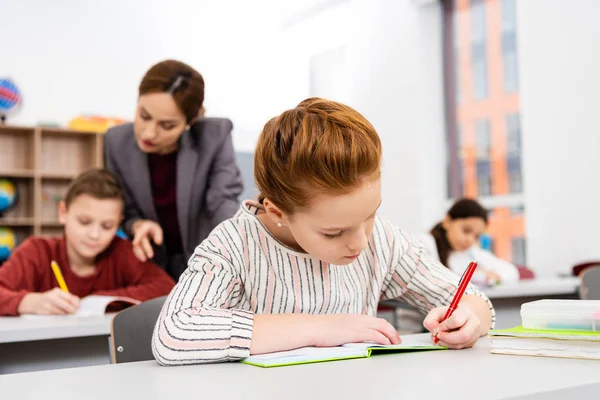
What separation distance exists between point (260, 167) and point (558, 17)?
136 inches

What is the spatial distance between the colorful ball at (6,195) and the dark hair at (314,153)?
4214mm

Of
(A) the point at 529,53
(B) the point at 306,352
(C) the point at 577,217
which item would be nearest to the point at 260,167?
(B) the point at 306,352

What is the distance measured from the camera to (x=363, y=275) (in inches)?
43.7

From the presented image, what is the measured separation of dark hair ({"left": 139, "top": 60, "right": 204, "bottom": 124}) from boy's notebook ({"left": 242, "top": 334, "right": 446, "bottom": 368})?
3.58 ft

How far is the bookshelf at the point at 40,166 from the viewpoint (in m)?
4.82

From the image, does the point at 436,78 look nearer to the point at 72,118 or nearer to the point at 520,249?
the point at 520,249

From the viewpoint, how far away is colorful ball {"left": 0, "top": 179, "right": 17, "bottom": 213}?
15.3ft

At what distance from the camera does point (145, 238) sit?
1802 mm

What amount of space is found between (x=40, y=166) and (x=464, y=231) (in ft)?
10.3

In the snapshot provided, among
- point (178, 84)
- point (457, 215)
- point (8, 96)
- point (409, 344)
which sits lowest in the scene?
point (409, 344)

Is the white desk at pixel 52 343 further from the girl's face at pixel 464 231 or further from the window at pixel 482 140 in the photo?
the window at pixel 482 140

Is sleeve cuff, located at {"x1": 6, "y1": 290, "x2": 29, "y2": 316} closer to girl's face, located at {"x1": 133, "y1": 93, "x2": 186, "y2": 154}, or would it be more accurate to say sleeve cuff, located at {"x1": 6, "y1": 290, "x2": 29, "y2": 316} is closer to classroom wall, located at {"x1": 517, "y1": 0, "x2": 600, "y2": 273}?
girl's face, located at {"x1": 133, "y1": 93, "x2": 186, "y2": 154}

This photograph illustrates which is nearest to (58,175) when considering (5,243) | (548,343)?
(5,243)

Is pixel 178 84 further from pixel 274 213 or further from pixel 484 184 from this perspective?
pixel 484 184
